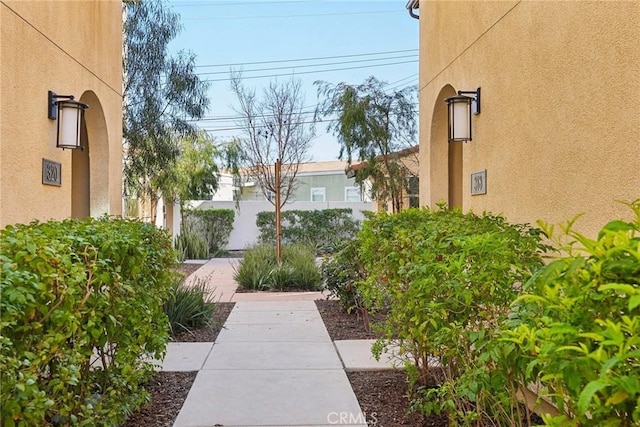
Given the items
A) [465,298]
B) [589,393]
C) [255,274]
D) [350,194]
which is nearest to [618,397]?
[589,393]

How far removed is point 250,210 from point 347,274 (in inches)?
512

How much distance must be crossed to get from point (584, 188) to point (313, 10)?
47.0ft

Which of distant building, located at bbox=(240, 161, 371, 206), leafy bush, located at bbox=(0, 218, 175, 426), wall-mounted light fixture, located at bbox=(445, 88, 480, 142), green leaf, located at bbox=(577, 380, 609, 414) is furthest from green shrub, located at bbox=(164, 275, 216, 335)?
distant building, located at bbox=(240, 161, 371, 206)

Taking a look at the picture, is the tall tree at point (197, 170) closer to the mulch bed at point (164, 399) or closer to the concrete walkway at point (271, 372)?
the concrete walkway at point (271, 372)

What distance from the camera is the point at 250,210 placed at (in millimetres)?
19875

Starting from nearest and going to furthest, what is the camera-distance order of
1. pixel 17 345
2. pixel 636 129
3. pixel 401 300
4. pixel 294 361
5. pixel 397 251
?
pixel 17 345 → pixel 636 129 → pixel 401 300 → pixel 397 251 → pixel 294 361

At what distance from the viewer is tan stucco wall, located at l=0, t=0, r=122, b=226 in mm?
4293

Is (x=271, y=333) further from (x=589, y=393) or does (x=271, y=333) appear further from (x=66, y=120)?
(x=589, y=393)

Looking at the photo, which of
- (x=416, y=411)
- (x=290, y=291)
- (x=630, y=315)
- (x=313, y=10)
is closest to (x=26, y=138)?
(x=416, y=411)

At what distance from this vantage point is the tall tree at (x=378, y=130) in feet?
41.8

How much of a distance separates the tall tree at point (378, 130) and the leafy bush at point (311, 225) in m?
5.64

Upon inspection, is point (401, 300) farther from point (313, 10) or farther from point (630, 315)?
point (313, 10)

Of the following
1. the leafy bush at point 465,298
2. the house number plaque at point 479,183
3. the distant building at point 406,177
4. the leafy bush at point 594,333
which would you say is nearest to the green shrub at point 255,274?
the distant building at point 406,177

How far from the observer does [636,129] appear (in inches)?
113
